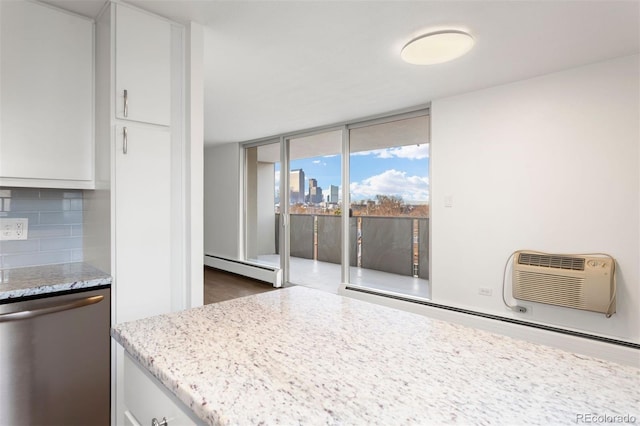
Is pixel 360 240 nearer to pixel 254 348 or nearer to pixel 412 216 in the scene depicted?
pixel 412 216

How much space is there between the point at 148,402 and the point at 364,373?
54 cm

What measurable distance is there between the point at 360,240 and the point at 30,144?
3.55 meters

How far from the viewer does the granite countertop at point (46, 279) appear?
1376 millimetres

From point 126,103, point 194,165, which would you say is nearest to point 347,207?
point 194,165

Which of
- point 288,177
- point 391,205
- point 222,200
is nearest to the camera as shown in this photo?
point 391,205

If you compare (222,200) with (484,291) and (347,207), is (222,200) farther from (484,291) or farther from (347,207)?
(484,291)

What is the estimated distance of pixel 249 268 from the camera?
566 cm

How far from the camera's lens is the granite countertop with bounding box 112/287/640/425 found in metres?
0.57

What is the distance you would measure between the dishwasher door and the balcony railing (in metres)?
3.23

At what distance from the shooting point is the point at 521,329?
297 centimetres

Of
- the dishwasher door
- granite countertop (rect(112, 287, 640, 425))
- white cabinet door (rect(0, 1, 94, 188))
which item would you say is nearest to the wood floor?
the dishwasher door

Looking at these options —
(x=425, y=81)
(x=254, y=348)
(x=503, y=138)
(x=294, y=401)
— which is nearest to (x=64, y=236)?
(x=254, y=348)

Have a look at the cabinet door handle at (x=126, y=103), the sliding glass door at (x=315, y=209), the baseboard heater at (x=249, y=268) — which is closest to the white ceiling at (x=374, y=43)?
the cabinet door handle at (x=126, y=103)

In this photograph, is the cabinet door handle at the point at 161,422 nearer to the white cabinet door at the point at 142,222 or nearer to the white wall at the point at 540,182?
the white cabinet door at the point at 142,222
